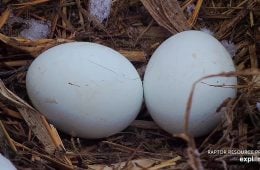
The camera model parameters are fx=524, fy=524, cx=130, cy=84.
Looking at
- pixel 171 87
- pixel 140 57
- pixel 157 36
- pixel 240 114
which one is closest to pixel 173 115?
pixel 171 87

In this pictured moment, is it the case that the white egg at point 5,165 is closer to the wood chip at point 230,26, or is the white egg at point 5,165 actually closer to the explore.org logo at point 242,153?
the explore.org logo at point 242,153

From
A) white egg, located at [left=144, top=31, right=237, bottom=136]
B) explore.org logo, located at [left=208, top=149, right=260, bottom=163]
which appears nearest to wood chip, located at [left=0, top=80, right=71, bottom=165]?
white egg, located at [left=144, top=31, right=237, bottom=136]

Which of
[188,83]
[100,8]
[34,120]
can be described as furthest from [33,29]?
[188,83]

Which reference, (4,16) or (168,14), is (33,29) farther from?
(168,14)

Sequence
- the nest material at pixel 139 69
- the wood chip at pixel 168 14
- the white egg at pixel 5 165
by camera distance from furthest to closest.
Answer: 1. the wood chip at pixel 168 14
2. the nest material at pixel 139 69
3. the white egg at pixel 5 165

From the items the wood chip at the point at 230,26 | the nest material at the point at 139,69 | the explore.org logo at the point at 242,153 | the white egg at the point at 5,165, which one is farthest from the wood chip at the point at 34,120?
the wood chip at the point at 230,26
